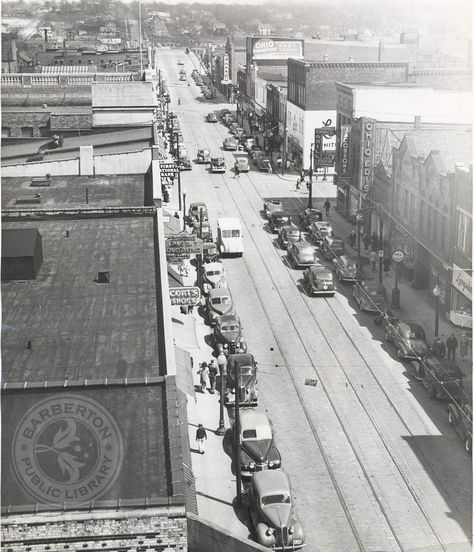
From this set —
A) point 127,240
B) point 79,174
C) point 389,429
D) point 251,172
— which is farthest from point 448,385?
point 251,172

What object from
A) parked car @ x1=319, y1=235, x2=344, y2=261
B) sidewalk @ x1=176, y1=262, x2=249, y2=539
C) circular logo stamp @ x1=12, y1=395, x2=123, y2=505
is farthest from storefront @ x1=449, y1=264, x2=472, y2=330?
circular logo stamp @ x1=12, y1=395, x2=123, y2=505

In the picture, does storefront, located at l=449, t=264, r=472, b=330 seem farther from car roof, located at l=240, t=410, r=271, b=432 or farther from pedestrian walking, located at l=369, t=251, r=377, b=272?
car roof, located at l=240, t=410, r=271, b=432

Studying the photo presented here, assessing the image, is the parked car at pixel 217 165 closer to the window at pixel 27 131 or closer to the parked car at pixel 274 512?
the window at pixel 27 131

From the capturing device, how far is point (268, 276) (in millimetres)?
56781

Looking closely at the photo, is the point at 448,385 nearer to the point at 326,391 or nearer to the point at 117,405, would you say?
the point at 326,391

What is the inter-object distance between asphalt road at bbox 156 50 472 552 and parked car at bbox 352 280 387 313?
21.5 inches

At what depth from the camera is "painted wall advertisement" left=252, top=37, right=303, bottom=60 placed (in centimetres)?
13400

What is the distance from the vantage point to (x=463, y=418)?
33.7m

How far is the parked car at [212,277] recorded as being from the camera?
171 feet

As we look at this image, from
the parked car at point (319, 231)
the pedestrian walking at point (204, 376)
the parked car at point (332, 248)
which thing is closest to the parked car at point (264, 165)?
the parked car at point (319, 231)

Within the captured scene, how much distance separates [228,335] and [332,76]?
184 feet

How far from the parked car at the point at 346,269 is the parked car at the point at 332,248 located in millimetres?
2017

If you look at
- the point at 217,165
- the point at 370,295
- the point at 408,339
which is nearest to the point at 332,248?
the point at 370,295

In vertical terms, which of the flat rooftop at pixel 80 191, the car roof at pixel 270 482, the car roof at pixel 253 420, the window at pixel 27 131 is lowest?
the car roof at pixel 270 482
